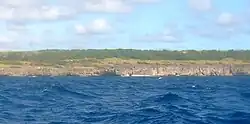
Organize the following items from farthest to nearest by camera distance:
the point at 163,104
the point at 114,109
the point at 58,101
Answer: the point at 58,101
the point at 163,104
the point at 114,109

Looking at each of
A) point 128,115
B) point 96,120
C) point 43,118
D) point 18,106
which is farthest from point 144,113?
point 18,106

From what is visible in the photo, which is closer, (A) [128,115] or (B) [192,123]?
(B) [192,123]

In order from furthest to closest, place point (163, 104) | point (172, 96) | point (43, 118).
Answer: point (172, 96) < point (163, 104) < point (43, 118)

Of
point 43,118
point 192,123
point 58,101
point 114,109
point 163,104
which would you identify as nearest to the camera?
point 192,123

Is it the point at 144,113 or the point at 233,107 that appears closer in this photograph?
the point at 144,113

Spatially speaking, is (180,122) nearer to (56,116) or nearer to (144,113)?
(144,113)

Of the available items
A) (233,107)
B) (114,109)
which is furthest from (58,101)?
(233,107)

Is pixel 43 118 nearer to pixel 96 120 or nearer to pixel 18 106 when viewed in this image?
pixel 96 120

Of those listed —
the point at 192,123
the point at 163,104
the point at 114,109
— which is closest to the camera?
the point at 192,123
